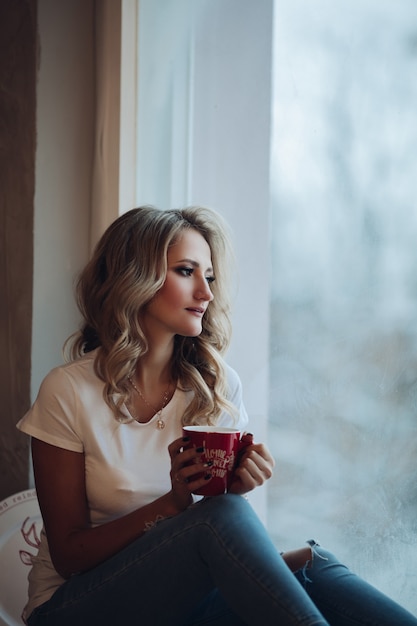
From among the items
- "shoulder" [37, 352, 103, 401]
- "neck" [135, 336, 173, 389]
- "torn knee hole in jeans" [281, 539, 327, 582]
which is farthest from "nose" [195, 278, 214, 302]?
"torn knee hole in jeans" [281, 539, 327, 582]

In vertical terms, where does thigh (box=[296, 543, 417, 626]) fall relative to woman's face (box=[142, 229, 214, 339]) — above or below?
below

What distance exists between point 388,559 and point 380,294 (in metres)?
0.54

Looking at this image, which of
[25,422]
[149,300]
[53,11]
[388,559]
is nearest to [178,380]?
[149,300]

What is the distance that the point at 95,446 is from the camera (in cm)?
125

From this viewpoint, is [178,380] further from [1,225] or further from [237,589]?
[1,225]

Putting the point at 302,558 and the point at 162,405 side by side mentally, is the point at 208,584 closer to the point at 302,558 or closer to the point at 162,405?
the point at 302,558

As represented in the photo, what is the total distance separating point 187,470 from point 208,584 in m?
0.17

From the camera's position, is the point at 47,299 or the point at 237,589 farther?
the point at 47,299

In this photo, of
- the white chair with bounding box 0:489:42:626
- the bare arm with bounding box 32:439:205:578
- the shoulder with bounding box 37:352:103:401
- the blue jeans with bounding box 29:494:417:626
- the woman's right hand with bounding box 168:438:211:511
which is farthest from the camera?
the white chair with bounding box 0:489:42:626

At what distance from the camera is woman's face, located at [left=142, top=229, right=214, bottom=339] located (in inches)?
52.9

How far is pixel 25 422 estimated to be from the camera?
4.09 ft

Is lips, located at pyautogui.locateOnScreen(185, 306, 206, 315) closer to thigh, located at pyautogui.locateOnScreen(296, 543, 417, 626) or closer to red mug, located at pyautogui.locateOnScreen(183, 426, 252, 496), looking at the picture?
red mug, located at pyautogui.locateOnScreen(183, 426, 252, 496)

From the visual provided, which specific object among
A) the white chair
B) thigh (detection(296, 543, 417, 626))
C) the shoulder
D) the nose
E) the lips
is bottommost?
the white chair

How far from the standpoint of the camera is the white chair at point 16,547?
165 centimetres
